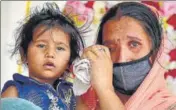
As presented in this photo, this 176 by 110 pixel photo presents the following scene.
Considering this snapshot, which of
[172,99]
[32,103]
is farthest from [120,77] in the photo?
[32,103]

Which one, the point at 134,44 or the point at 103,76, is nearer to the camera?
the point at 103,76

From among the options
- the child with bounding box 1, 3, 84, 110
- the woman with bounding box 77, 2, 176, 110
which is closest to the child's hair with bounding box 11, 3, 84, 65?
the child with bounding box 1, 3, 84, 110

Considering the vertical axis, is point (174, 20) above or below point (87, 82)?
above

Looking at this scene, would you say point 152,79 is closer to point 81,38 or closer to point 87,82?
point 87,82

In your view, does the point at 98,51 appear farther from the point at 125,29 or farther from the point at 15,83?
the point at 15,83

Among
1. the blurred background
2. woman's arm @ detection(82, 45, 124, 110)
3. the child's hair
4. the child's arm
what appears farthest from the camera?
the blurred background

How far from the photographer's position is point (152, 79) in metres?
1.25

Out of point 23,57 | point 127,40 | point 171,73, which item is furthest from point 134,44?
point 171,73

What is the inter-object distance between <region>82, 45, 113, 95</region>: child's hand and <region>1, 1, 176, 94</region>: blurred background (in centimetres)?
51

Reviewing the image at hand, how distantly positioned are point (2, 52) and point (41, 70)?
505mm

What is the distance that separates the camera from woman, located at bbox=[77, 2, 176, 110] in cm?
120

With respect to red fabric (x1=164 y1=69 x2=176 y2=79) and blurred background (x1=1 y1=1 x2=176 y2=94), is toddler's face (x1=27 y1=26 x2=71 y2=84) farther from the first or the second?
red fabric (x1=164 y1=69 x2=176 y2=79)

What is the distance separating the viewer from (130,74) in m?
1.26

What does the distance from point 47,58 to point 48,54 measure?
15mm
